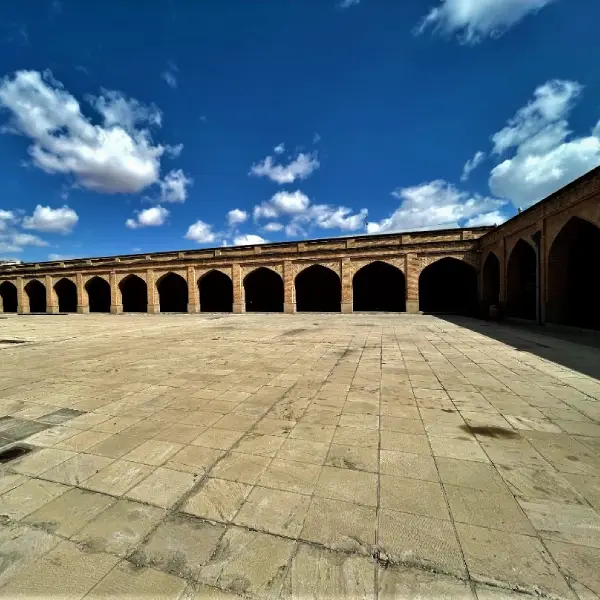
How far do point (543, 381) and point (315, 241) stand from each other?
18.9 m

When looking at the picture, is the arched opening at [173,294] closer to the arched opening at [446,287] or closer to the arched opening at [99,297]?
the arched opening at [99,297]

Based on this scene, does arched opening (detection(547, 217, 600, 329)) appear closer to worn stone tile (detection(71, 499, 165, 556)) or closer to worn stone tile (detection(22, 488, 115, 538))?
worn stone tile (detection(71, 499, 165, 556))

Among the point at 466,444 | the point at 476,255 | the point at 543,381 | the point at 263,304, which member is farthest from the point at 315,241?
the point at 466,444

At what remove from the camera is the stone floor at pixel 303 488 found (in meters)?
1.63

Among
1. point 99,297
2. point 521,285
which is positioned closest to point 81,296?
point 99,297

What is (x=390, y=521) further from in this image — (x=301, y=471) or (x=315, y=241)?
(x=315, y=241)

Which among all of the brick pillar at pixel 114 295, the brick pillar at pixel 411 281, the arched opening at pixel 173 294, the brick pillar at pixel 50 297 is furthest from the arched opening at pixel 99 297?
the brick pillar at pixel 411 281

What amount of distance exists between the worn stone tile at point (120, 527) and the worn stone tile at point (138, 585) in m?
0.17

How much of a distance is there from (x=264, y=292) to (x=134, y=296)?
15.5 m

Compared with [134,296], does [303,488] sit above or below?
below

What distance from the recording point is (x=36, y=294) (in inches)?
1404

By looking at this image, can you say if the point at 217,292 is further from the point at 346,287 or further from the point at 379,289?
the point at 379,289

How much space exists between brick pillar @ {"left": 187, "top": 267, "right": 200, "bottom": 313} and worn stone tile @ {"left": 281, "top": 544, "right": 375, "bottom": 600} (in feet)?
86.2

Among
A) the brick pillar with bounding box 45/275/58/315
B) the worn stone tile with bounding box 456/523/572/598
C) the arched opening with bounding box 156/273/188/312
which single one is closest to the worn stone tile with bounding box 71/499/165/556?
the worn stone tile with bounding box 456/523/572/598
